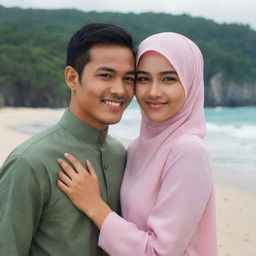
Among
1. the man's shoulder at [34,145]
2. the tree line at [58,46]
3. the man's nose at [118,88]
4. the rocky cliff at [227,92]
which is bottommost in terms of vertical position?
the rocky cliff at [227,92]

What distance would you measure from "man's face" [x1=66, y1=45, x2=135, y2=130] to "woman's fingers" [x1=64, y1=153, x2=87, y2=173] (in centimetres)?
22

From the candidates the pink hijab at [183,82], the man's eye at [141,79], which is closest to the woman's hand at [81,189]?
the pink hijab at [183,82]

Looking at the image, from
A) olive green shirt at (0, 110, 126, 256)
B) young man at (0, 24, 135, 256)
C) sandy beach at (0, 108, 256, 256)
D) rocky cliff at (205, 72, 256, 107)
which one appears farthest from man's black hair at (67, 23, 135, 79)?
rocky cliff at (205, 72, 256, 107)

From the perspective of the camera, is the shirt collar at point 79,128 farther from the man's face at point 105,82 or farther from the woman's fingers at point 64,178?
the woman's fingers at point 64,178

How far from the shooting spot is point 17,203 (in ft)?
6.01

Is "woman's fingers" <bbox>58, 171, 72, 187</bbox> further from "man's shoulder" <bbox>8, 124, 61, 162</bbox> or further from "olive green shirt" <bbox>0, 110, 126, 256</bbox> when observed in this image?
"man's shoulder" <bbox>8, 124, 61, 162</bbox>

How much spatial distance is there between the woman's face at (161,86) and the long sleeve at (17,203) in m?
0.60

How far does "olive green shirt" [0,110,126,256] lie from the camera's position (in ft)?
6.02

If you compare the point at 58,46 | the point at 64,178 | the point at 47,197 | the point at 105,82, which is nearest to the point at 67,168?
the point at 64,178

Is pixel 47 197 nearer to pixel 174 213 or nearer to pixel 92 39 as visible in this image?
pixel 174 213

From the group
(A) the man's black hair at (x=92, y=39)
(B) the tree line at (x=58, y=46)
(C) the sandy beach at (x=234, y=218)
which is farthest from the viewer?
(B) the tree line at (x=58, y=46)

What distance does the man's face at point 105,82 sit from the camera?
2057 millimetres

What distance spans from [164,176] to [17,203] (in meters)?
0.61

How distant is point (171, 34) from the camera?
2.11 metres
